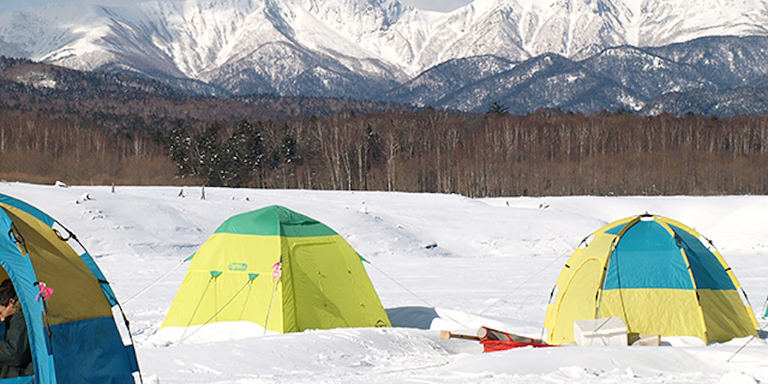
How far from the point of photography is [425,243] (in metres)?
32.5

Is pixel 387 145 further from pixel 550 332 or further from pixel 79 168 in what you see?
pixel 550 332

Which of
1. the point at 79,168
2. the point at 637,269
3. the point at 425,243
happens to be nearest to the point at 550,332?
the point at 637,269

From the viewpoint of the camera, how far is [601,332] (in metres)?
11.5

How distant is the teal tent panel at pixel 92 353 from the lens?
21.8 feet

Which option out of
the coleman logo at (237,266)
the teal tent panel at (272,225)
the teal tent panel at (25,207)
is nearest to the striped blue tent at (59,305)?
the teal tent panel at (25,207)

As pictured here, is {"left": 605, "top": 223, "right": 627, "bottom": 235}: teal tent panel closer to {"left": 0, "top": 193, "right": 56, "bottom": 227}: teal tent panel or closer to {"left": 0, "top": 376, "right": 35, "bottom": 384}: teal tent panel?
{"left": 0, "top": 193, "right": 56, "bottom": 227}: teal tent panel

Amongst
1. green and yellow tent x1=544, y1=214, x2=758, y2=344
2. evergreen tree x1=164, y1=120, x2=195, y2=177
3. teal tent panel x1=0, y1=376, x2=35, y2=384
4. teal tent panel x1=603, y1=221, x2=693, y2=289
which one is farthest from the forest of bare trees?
teal tent panel x1=0, y1=376, x2=35, y2=384

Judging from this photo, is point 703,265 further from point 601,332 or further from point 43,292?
point 43,292

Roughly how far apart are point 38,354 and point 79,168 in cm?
8749

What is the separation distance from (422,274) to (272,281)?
37.5 feet

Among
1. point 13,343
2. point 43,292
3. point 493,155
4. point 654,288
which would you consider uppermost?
point 493,155

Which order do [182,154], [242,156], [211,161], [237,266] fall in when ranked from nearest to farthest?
1. [237,266]
2. [211,161]
3. [242,156]
4. [182,154]

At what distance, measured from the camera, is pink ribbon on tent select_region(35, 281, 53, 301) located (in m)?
6.44

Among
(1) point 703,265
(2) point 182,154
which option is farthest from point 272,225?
(2) point 182,154
